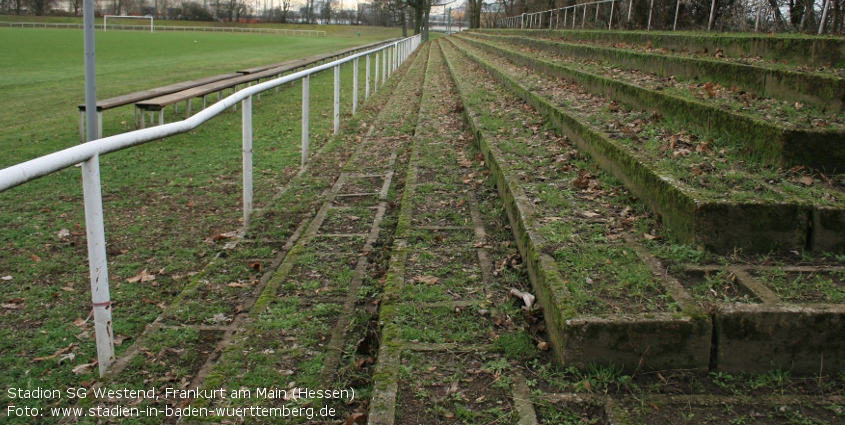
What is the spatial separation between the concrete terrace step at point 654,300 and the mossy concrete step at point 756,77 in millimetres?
1469

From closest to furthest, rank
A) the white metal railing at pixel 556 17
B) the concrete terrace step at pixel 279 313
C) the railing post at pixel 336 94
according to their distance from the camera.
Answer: the concrete terrace step at pixel 279 313 < the railing post at pixel 336 94 < the white metal railing at pixel 556 17

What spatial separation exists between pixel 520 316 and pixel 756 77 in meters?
3.29

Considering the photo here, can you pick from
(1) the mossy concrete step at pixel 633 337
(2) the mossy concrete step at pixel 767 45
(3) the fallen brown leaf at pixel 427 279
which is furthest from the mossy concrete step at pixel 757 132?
(3) the fallen brown leaf at pixel 427 279

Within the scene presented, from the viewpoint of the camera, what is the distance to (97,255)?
2.76 meters

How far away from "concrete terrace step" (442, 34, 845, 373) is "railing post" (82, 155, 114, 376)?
1951 millimetres

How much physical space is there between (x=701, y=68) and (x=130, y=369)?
536 centimetres

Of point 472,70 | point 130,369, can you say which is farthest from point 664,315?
point 472,70

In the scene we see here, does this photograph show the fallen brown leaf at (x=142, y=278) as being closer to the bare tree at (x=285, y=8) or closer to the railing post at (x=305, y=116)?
the railing post at (x=305, y=116)

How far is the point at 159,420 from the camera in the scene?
8.32 feet

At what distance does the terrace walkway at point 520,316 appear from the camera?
7.54 feet

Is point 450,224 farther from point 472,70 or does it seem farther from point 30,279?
point 472,70

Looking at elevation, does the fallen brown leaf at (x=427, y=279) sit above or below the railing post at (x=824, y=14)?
below

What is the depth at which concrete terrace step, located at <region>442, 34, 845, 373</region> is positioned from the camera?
2.34 m

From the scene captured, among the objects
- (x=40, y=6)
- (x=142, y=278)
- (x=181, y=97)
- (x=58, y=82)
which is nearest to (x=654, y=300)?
(x=142, y=278)
